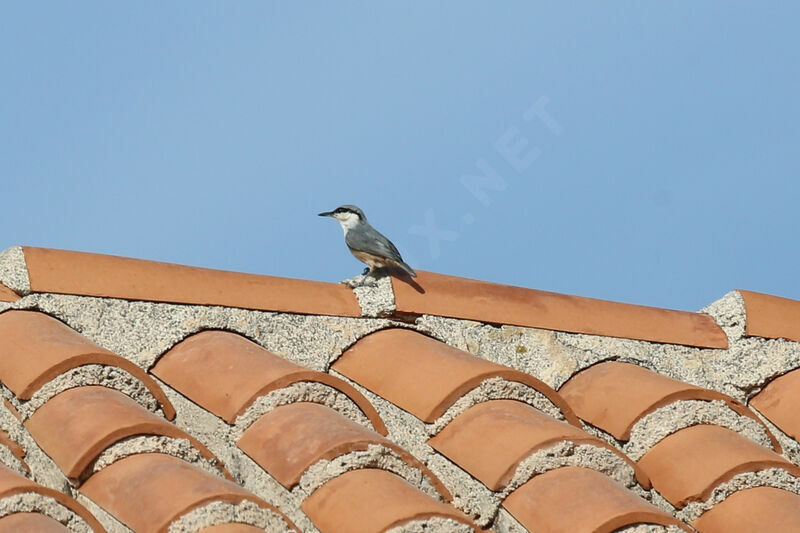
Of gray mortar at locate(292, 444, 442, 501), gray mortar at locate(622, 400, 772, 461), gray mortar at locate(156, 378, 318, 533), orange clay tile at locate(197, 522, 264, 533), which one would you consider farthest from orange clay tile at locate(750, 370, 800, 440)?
orange clay tile at locate(197, 522, 264, 533)

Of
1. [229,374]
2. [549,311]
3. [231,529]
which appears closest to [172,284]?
[229,374]

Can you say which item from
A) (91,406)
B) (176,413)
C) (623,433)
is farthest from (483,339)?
(91,406)

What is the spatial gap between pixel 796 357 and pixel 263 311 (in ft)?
6.25

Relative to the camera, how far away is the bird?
4496 mm

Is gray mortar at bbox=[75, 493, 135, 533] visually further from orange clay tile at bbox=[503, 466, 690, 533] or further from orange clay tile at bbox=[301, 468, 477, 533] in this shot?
orange clay tile at bbox=[503, 466, 690, 533]

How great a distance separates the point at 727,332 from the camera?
4.48 metres

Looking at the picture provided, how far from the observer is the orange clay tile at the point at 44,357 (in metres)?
3.00

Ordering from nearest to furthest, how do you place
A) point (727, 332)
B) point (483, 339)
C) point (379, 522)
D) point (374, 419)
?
point (379, 522) < point (374, 419) < point (483, 339) < point (727, 332)

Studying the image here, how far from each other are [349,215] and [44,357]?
2449 millimetres

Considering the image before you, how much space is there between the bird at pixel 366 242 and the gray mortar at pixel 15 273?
1.28m

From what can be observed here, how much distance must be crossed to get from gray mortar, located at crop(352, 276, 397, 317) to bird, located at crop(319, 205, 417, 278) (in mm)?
155

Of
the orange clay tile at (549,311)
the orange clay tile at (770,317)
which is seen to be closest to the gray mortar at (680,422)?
the orange clay tile at (549,311)

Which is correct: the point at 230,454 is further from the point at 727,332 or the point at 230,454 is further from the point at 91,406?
the point at 727,332

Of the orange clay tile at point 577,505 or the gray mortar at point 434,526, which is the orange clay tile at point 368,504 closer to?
the gray mortar at point 434,526
